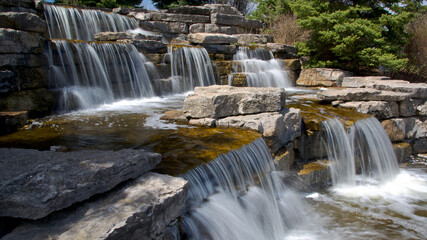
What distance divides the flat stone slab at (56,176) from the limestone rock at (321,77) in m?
10.5

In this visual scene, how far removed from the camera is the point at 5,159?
8.94ft

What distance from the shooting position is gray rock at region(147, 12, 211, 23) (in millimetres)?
14629

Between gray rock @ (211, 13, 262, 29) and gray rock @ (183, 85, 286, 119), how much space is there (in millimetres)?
11505

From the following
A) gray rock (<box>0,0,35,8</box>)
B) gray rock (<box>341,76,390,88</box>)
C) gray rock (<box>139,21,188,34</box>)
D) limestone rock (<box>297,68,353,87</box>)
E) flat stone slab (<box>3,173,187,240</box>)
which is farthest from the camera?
gray rock (<box>139,21,188,34</box>)

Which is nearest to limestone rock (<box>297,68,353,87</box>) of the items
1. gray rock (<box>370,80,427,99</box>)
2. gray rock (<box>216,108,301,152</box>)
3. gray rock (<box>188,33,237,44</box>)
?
gray rock (<box>188,33,237,44</box>)

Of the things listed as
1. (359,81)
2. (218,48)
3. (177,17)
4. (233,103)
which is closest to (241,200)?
(233,103)

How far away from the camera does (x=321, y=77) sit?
12.3m

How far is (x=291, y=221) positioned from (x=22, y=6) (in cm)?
902

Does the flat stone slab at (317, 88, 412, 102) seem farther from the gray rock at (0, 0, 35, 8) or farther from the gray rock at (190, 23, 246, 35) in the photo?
the gray rock at (190, 23, 246, 35)

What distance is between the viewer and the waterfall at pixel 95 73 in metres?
7.14

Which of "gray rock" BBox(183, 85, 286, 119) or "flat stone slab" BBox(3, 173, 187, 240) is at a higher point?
"gray rock" BBox(183, 85, 286, 119)

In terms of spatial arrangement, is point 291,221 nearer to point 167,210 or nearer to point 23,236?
point 167,210

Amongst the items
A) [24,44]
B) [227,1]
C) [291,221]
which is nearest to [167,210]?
[291,221]

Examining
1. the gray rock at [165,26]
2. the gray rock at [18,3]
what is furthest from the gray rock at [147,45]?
the gray rock at [165,26]
